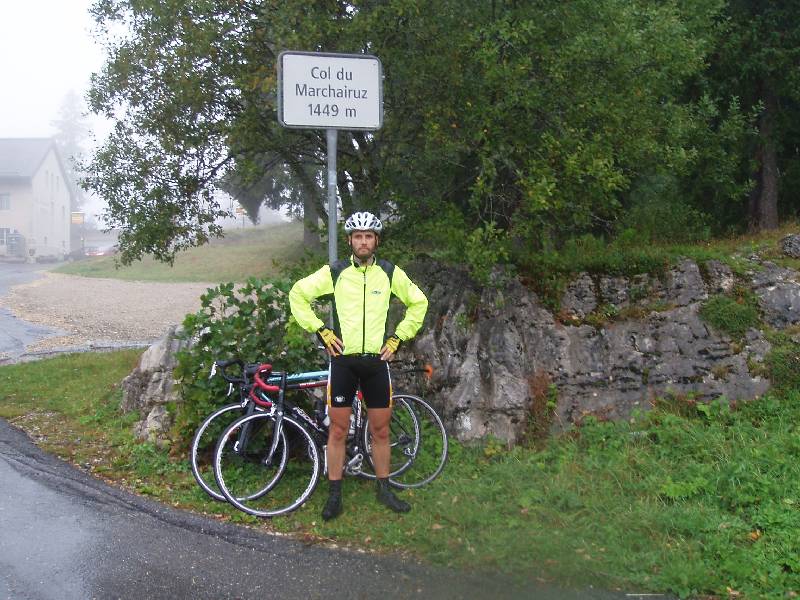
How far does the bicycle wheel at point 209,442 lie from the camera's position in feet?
17.8

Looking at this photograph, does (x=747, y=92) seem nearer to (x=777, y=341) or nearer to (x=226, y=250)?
(x=777, y=341)

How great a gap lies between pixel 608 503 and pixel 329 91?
149 inches

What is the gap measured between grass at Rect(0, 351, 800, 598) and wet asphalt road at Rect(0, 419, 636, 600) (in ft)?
0.70

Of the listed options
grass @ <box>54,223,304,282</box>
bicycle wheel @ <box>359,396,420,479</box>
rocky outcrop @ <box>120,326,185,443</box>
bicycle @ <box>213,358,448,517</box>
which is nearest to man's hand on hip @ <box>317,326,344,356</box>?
bicycle @ <box>213,358,448,517</box>

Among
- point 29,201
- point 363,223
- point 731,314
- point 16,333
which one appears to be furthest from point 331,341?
point 29,201

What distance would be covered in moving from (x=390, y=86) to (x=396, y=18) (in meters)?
0.78

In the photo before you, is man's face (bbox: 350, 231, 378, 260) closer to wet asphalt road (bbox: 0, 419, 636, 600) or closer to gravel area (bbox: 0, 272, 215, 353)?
wet asphalt road (bbox: 0, 419, 636, 600)

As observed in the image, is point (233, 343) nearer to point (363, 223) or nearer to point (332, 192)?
A: point (332, 192)

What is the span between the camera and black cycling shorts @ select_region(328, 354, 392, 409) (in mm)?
5297

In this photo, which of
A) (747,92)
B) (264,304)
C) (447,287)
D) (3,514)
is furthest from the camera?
(747,92)

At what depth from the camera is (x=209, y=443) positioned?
19.1 ft

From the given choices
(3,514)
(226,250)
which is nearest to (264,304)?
(3,514)

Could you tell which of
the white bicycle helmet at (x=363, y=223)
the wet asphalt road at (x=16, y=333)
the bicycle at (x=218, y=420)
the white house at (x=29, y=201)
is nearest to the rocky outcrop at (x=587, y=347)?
the bicycle at (x=218, y=420)

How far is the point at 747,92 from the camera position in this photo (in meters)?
11.2
